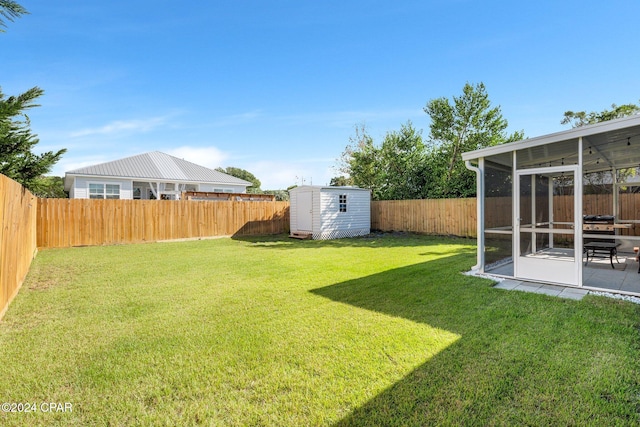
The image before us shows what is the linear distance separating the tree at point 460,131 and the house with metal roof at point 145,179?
1332 cm

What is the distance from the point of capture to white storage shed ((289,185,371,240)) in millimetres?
13000

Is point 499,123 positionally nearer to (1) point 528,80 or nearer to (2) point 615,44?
(1) point 528,80

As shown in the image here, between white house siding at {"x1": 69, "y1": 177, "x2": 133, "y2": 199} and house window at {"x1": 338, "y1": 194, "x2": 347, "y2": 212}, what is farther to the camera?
white house siding at {"x1": 69, "y1": 177, "x2": 133, "y2": 199}

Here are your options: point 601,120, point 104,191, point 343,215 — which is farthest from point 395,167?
point 104,191

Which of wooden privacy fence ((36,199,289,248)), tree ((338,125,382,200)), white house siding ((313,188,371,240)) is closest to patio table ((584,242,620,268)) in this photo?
white house siding ((313,188,371,240))

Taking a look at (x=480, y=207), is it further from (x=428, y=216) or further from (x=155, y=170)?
(x=155, y=170)

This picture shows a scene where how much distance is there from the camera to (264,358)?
2611 millimetres

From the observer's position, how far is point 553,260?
4.98 m

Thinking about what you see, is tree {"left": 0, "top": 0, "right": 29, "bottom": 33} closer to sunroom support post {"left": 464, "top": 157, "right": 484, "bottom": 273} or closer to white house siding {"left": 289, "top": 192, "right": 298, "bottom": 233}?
sunroom support post {"left": 464, "top": 157, "right": 484, "bottom": 273}

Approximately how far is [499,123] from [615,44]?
5387mm

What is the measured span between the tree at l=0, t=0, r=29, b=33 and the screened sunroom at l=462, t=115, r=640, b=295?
20.6ft

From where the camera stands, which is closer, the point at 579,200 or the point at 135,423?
the point at 135,423

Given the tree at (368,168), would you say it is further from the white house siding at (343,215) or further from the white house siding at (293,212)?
the white house siding at (293,212)

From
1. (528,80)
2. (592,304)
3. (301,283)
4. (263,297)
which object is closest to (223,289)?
(263,297)
